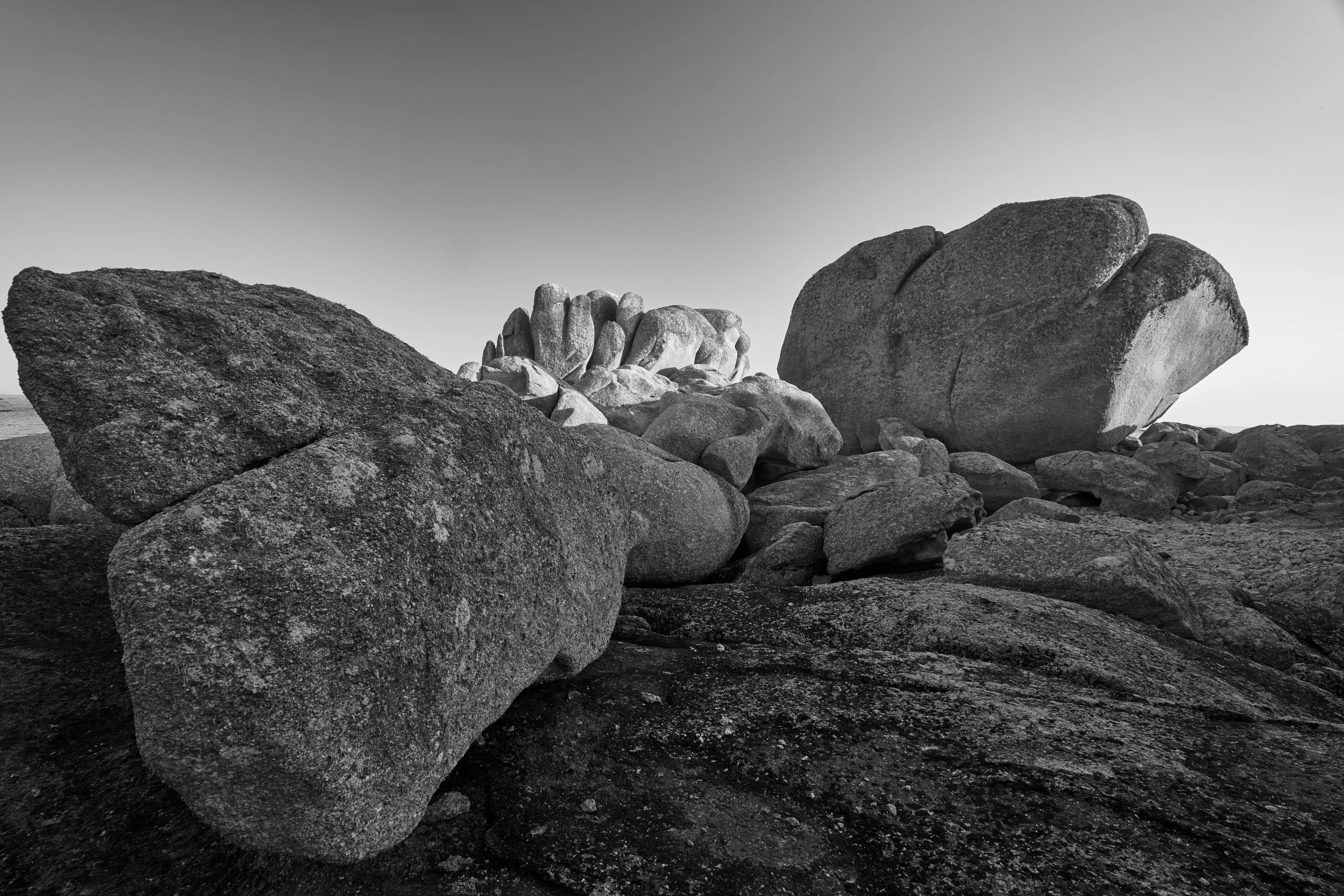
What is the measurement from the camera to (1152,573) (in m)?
5.20

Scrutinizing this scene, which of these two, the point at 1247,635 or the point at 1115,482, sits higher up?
the point at 1115,482

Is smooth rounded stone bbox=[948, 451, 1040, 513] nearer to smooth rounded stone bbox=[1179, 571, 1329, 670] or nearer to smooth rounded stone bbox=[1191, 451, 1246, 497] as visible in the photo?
smooth rounded stone bbox=[1191, 451, 1246, 497]

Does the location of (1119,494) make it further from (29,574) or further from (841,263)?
(29,574)

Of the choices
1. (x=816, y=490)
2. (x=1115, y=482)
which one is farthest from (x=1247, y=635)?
(x=1115, y=482)

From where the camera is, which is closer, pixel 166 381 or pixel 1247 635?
pixel 166 381

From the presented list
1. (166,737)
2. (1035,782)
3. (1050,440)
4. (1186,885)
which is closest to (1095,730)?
(1035,782)

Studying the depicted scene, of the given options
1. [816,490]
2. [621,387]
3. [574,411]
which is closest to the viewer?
[816,490]

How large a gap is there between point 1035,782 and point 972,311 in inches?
567

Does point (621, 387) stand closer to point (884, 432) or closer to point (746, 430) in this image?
point (884, 432)

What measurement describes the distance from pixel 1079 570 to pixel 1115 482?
25.2 ft

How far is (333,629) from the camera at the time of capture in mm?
2256

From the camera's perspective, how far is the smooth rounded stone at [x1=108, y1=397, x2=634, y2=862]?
6.62 feet

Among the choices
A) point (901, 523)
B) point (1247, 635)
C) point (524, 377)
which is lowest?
point (1247, 635)

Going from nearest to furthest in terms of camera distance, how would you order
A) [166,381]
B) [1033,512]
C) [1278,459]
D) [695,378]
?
[166,381], [1033,512], [1278,459], [695,378]
